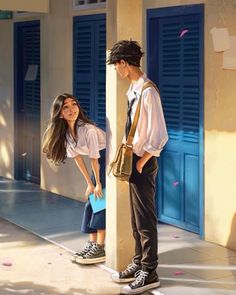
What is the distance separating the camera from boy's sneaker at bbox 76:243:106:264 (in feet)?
20.8

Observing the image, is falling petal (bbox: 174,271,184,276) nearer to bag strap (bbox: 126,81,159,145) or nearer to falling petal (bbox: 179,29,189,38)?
bag strap (bbox: 126,81,159,145)

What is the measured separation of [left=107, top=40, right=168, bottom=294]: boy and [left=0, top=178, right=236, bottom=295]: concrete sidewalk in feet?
0.76

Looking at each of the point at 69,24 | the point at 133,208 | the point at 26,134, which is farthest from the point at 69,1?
the point at 133,208

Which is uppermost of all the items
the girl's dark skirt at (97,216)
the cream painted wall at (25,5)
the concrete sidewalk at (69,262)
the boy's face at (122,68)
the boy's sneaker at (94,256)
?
the cream painted wall at (25,5)

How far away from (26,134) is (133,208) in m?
5.83

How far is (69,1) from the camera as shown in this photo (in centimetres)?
954

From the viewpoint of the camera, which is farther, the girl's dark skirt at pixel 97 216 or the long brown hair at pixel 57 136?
the girl's dark skirt at pixel 97 216

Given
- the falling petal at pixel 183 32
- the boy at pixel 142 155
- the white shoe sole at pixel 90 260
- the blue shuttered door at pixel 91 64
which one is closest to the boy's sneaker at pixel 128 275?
the boy at pixel 142 155

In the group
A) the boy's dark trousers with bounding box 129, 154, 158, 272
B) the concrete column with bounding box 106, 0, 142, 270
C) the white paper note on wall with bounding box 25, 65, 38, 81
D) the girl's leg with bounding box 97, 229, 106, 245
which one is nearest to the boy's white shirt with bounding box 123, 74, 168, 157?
the boy's dark trousers with bounding box 129, 154, 158, 272

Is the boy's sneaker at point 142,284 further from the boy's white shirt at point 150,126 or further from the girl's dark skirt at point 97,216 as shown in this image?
the boy's white shirt at point 150,126

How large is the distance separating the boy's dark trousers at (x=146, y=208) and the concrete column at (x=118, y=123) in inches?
12.2

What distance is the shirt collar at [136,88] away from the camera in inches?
213

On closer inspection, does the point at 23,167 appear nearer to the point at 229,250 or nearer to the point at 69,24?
the point at 69,24

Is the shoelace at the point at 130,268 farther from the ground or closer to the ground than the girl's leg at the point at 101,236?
closer to the ground
